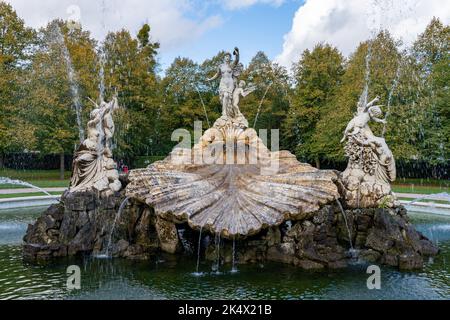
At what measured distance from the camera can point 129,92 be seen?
33.8 m

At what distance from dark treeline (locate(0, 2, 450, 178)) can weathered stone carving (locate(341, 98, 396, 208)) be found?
16756mm

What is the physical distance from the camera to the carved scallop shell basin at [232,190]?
380 inches

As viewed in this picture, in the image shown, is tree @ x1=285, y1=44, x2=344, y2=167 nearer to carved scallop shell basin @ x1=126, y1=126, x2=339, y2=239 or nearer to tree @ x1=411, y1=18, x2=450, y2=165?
tree @ x1=411, y1=18, x2=450, y2=165

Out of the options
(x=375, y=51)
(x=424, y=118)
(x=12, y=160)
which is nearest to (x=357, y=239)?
(x=424, y=118)

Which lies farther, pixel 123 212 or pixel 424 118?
pixel 424 118

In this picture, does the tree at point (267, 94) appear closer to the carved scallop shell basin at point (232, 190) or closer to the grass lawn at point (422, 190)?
the grass lawn at point (422, 190)

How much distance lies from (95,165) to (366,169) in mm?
7353

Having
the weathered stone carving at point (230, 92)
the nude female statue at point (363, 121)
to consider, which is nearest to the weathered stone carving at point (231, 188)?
the weathered stone carving at point (230, 92)

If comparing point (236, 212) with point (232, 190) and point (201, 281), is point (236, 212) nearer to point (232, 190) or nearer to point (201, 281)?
point (232, 190)

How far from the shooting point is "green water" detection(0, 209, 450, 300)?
25.7ft

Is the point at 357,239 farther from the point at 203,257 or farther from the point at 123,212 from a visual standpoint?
the point at 123,212

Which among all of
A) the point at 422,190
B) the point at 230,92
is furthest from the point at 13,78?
the point at 422,190
